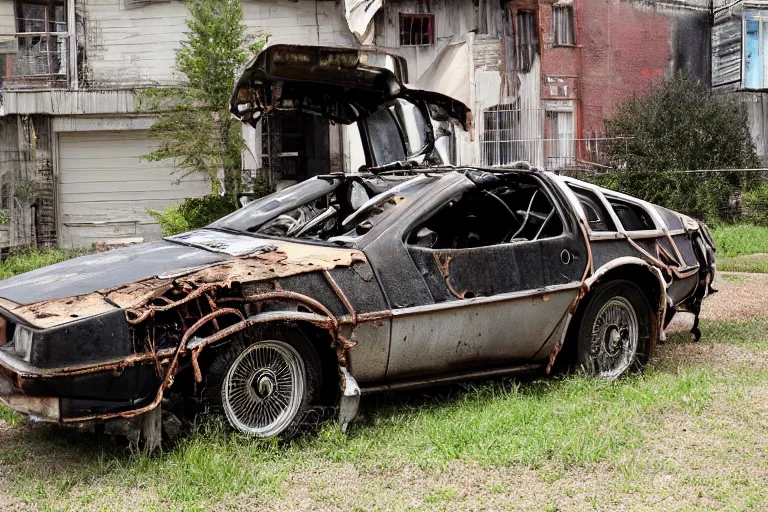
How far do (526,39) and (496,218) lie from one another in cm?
1666

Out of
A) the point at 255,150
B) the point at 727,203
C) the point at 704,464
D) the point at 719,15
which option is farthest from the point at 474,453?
the point at 719,15

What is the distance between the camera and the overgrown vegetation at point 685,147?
67.7 feet

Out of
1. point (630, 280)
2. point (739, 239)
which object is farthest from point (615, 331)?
point (739, 239)

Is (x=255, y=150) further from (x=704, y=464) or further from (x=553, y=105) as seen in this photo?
(x=704, y=464)

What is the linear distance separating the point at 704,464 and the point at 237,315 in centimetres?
262

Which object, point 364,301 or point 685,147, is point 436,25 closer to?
point 685,147

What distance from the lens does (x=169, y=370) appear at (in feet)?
15.1

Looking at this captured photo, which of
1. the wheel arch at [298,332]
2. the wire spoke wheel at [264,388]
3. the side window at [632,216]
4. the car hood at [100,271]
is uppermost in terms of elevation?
the side window at [632,216]

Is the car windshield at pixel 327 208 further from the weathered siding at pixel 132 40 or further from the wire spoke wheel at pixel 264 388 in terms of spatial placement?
the weathered siding at pixel 132 40

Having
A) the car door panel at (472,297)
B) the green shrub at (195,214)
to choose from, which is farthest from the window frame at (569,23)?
the car door panel at (472,297)

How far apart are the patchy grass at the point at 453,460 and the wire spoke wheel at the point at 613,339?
0.46 m

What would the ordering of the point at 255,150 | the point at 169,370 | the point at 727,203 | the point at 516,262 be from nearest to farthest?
1. the point at 169,370
2. the point at 516,262
3. the point at 255,150
4. the point at 727,203

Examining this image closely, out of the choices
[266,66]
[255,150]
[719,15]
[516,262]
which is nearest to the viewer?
[516,262]

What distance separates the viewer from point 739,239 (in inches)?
680
